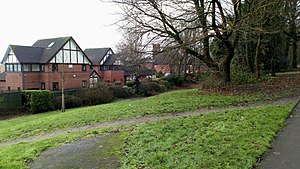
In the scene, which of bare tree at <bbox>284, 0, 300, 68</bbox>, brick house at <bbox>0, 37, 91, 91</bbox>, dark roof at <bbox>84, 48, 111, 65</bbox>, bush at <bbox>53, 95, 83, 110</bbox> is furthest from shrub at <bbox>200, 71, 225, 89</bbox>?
dark roof at <bbox>84, 48, 111, 65</bbox>

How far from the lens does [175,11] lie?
1517cm

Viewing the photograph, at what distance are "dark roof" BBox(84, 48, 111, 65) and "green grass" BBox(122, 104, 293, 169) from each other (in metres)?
40.1

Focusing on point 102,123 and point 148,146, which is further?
point 102,123

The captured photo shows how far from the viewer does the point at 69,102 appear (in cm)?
2562

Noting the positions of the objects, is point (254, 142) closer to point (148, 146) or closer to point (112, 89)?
point (148, 146)

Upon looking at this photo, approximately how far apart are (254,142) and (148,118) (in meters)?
4.95

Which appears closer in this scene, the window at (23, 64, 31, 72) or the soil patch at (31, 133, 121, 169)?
the soil patch at (31, 133, 121, 169)

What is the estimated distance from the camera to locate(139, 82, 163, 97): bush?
34750 millimetres

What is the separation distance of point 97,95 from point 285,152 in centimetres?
2418

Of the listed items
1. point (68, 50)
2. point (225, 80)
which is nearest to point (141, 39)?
point (225, 80)

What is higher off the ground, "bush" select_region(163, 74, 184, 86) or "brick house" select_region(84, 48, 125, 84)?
"brick house" select_region(84, 48, 125, 84)

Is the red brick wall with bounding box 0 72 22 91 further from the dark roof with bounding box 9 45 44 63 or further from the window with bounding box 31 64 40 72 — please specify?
the dark roof with bounding box 9 45 44 63

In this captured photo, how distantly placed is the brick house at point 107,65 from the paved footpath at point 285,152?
134ft

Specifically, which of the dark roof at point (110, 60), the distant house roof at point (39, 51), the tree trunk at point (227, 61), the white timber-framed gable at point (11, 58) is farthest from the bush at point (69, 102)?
the dark roof at point (110, 60)
